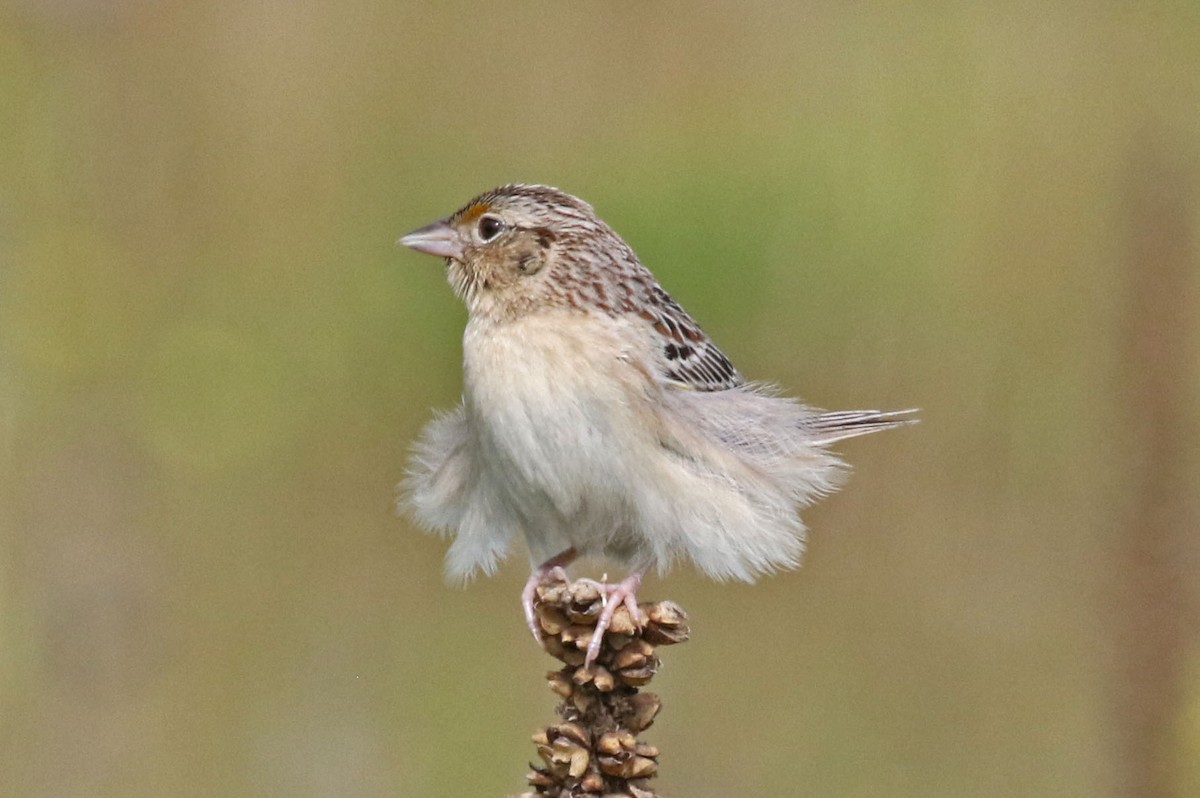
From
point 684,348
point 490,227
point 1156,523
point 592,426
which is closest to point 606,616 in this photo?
point 592,426

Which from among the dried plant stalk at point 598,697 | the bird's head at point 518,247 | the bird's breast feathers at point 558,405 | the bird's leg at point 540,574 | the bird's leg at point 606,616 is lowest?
the bird's leg at point 540,574

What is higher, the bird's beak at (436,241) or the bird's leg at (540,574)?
the bird's beak at (436,241)

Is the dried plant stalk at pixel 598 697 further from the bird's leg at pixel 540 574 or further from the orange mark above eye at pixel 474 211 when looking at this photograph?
the orange mark above eye at pixel 474 211

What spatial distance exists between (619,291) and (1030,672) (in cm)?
145

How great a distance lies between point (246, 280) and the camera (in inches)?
182

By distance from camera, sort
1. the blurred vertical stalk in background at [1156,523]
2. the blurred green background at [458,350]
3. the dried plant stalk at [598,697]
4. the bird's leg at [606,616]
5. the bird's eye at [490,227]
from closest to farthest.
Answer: the dried plant stalk at [598,697] → the bird's leg at [606,616] → the blurred vertical stalk in background at [1156,523] → the bird's eye at [490,227] → the blurred green background at [458,350]

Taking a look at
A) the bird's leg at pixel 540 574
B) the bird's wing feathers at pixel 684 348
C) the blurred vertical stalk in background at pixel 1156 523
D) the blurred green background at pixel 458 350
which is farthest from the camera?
the blurred green background at pixel 458 350

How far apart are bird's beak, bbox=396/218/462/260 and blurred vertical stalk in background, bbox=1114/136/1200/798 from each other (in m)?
1.57

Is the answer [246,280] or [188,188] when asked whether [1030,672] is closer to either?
[246,280]

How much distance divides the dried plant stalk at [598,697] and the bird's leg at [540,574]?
79 centimetres

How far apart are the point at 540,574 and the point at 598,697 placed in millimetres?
1406

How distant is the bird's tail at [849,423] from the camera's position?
412cm

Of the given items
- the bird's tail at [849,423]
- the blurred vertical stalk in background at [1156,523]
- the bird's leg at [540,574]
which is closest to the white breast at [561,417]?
the bird's leg at [540,574]

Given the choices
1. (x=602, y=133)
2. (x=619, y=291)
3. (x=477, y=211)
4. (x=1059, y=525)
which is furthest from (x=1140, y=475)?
(x=602, y=133)
